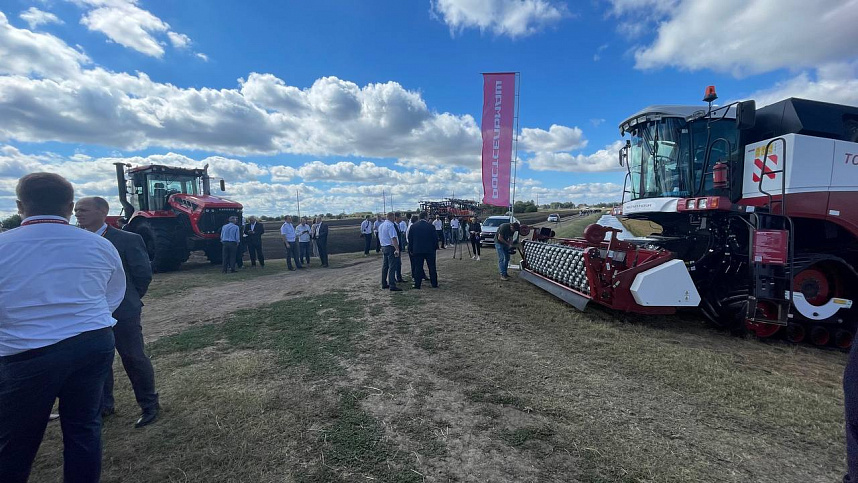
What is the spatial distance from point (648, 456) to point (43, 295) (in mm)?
3869

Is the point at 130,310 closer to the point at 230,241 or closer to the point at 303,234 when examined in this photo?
the point at 230,241

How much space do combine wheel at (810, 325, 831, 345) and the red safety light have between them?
2.41 m

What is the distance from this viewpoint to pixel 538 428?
2992 mm

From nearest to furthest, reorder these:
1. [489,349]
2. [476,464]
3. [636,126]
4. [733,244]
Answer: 1. [476,464]
2. [489,349]
3. [733,244]
4. [636,126]

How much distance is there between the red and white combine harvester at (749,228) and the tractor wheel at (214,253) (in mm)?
12174

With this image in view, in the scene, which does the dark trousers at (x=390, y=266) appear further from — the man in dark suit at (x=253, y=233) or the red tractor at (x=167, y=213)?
the red tractor at (x=167, y=213)

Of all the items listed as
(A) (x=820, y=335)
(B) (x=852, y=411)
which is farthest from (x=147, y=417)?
(A) (x=820, y=335)

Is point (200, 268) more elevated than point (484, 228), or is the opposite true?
point (484, 228)

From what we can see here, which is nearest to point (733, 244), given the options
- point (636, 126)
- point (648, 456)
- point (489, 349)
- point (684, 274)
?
point (684, 274)

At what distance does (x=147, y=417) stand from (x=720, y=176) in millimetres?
7567

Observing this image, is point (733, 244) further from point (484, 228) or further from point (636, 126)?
point (484, 228)

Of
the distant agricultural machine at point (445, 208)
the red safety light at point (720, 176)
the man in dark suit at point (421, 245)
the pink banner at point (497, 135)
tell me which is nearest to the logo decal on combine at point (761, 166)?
the red safety light at point (720, 176)

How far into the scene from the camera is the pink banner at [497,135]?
1302 cm

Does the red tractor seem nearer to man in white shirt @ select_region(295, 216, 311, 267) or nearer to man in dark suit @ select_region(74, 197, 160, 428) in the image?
man in white shirt @ select_region(295, 216, 311, 267)
